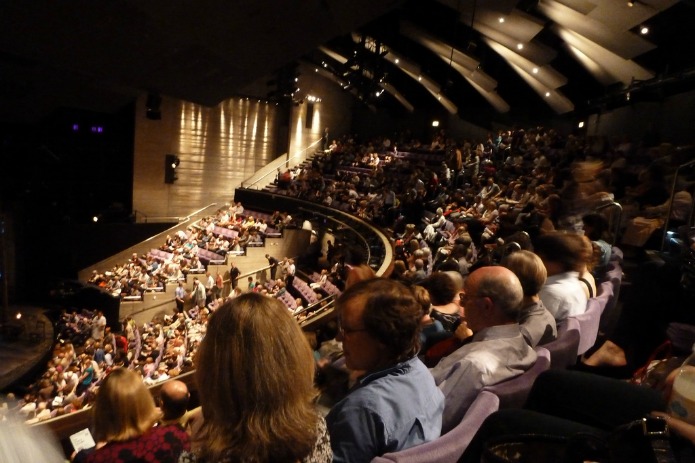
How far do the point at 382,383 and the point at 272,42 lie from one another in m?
10.3

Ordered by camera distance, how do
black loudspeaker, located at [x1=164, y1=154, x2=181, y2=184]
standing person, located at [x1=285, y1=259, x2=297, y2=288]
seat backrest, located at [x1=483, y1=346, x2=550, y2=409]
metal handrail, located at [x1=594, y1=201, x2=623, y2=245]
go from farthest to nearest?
black loudspeaker, located at [x1=164, y1=154, x2=181, y2=184] → standing person, located at [x1=285, y1=259, x2=297, y2=288] → metal handrail, located at [x1=594, y1=201, x2=623, y2=245] → seat backrest, located at [x1=483, y1=346, x2=550, y2=409]

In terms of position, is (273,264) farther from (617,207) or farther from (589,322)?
(589,322)

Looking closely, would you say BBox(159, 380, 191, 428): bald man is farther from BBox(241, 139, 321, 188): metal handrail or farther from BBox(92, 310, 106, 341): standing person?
BBox(241, 139, 321, 188): metal handrail

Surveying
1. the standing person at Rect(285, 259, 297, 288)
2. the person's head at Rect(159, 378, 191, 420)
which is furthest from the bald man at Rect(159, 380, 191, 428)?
the standing person at Rect(285, 259, 297, 288)

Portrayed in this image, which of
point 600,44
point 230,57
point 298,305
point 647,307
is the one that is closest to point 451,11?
point 600,44

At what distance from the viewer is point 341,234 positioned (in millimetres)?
11617

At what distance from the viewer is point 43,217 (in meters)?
14.2

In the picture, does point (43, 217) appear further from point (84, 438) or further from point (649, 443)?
point (649, 443)

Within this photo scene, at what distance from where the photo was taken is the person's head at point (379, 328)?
1596 mm

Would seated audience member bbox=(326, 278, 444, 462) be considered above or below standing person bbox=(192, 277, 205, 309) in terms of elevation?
above

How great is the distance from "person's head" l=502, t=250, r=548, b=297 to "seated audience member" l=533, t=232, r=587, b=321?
374mm

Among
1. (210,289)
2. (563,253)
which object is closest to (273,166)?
(210,289)

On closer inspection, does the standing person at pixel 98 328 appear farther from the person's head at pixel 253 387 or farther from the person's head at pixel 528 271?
the person's head at pixel 253 387

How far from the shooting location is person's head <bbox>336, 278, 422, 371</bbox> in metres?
1.60
